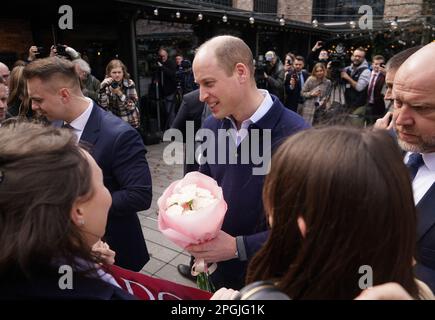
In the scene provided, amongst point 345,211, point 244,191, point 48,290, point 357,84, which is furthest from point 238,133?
point 357,84

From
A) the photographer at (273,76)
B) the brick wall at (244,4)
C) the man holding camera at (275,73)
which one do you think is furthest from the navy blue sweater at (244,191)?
the brick wall at (244,4)

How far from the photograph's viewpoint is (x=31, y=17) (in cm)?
725

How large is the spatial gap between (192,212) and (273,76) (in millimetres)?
6462

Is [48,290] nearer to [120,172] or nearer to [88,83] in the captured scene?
[120,172]

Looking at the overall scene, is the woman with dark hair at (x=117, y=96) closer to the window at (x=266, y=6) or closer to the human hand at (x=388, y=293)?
the human hand at (x=388, y=293)

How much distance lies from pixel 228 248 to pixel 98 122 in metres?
1.17

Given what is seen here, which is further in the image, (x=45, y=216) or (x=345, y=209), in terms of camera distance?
(x=45, y=216)

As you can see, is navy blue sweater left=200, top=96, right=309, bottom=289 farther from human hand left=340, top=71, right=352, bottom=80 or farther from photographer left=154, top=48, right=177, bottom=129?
photographer left=154, top=48, right=177, bottom=129

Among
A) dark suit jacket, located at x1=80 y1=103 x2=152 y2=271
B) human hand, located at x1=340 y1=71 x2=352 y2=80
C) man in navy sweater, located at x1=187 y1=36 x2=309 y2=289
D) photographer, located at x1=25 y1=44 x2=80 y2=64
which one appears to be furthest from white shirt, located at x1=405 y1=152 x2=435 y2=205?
human hand, located at x1=340 y1=71 x2=352 y2=80

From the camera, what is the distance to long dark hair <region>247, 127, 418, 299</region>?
80cm

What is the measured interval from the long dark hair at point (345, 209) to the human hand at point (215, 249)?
0.57 metres

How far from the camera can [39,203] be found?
3.09 ft
